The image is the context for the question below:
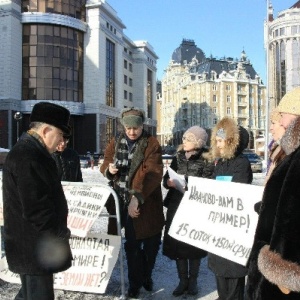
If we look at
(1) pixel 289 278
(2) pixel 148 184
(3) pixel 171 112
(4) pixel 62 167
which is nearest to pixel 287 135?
(1) pixel 289 278

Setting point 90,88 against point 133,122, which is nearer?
point 133,122

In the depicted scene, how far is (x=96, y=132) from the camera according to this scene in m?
51.8

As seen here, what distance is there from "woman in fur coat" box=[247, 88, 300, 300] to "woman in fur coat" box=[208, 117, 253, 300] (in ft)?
4.65

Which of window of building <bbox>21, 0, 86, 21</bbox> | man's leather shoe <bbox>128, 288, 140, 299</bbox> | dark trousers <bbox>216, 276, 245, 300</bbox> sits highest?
window of building <bbox>21, 0, 86, 21</bbox>

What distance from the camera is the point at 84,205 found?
171 inches

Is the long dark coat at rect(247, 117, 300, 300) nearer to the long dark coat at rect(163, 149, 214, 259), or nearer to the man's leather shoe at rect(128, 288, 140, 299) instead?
the long dark coat at rect(163, 149, 214, 259)

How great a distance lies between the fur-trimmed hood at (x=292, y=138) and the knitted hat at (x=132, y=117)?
228 cm

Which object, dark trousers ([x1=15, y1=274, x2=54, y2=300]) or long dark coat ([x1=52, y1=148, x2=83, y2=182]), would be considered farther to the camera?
long dark coat ([x1=52, y1=148, x2=83, y2=182])

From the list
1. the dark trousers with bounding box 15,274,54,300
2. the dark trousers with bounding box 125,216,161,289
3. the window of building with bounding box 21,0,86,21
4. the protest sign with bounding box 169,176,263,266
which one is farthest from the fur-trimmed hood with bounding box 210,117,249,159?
the window of building with bounding box 21,0,86,21

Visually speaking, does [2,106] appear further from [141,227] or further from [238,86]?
[238,86]

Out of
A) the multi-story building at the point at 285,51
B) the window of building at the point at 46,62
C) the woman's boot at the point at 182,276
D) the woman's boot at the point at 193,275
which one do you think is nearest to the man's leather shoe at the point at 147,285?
the woman's boot at the point at 182,276

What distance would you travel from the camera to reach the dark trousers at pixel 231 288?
3836mm

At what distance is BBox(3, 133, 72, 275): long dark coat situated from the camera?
2719 millimetres

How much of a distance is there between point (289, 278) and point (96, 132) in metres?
50.3
